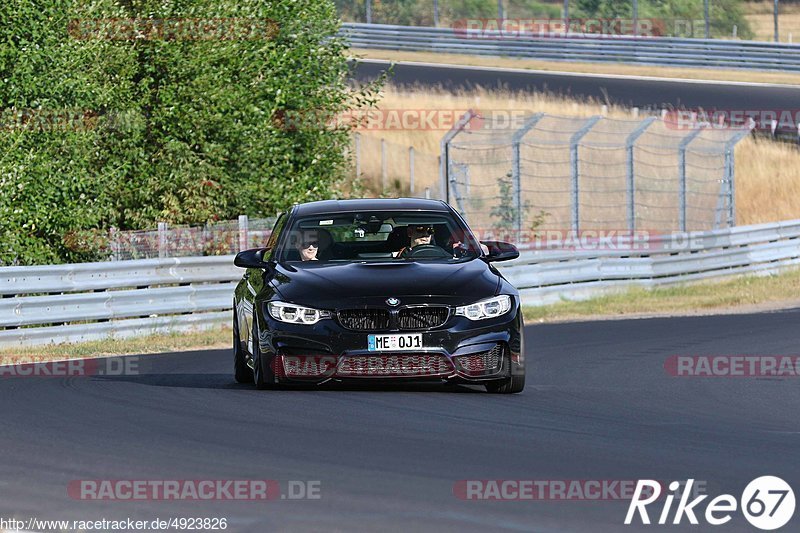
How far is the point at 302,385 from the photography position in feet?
38.5

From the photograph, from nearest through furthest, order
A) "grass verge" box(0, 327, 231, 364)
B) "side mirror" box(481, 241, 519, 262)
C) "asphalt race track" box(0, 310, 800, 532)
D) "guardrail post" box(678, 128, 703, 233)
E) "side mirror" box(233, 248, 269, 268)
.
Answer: "asphalt race track" box(0, 310, 800, 532), "side mirror" box(481, 241, 519, 262), "side mirror" box(233, 248, 269, 268), "grass verge" box(0, 327, 231, 364), "guardrail post" box(678, 128, 703, 233)

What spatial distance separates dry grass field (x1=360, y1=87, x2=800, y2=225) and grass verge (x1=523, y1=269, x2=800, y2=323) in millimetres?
9390

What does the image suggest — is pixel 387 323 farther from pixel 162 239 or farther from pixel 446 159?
pixel 446 159

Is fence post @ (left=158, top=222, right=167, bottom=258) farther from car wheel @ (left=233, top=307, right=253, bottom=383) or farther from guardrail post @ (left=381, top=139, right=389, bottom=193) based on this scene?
guardrail post @ (left=381, top=139, right=389, bottom=193)

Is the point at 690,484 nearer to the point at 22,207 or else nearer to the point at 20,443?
the point at 20,443

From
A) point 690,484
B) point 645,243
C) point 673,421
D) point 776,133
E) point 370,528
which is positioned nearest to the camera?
point 370,528

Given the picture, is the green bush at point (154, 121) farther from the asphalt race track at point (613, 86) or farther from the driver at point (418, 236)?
the asphalt race track at point (613, 86)

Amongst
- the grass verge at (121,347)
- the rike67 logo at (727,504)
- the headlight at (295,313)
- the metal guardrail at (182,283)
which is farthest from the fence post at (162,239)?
the rike67 logo at (727,504)

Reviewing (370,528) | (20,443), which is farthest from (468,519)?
(20,443)

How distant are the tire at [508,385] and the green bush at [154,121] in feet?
34.9

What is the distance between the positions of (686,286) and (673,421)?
1694cm

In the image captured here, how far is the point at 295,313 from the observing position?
36.4 feet

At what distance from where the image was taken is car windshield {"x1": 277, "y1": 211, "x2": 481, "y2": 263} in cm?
1211

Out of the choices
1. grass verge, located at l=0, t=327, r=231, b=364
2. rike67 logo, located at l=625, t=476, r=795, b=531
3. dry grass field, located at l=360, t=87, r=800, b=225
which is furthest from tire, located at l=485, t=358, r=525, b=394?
dry grass field, located at l=360, t=87, r=800, b=225
